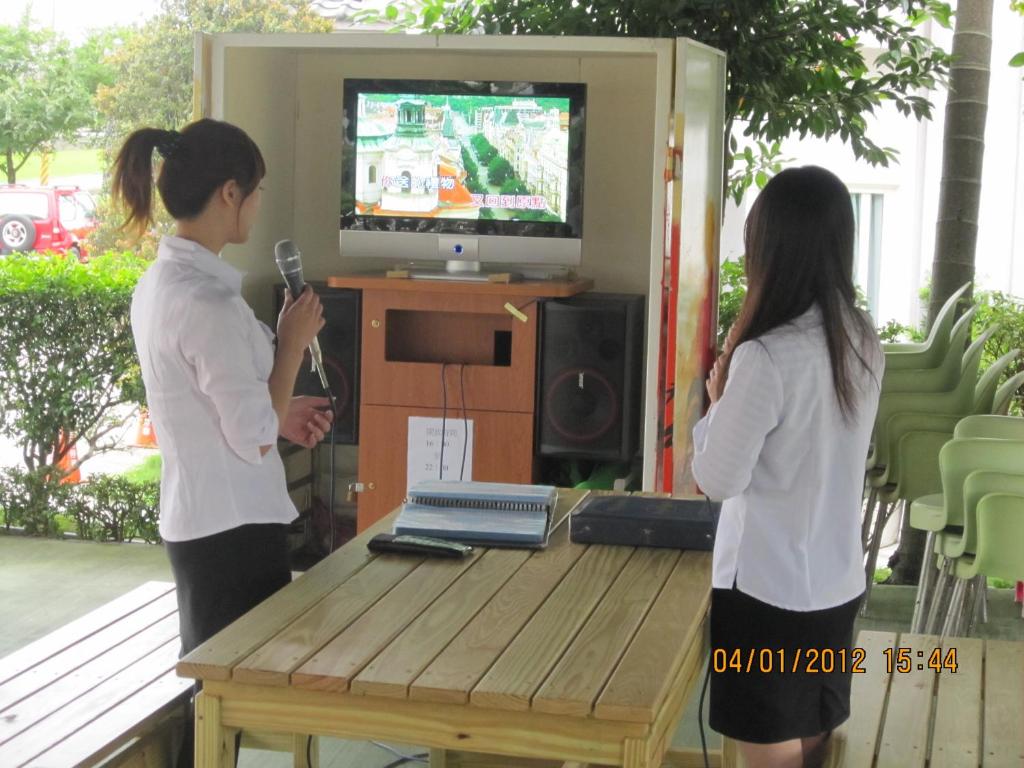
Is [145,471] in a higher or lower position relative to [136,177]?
lower

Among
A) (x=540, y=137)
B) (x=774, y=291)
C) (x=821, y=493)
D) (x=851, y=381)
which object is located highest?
(x=540, y=137)

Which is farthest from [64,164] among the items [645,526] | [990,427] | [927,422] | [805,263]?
[805,263]

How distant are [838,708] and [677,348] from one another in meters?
2.36

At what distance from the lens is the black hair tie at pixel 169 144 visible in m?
2.58

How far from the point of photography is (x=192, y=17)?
6.82 meters

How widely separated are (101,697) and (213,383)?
2.50 ft

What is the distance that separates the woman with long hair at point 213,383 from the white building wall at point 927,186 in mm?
6883

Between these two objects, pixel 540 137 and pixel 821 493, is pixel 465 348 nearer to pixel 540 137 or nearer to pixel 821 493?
pixel 540 137

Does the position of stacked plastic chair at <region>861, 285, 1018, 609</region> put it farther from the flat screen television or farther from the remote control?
the remote control

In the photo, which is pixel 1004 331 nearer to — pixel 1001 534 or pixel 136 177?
pixel 1001 534

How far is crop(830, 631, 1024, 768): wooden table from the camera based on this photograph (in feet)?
8.89

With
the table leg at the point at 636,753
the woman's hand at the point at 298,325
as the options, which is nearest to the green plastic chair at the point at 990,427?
the woman's hand at the point at 298,325

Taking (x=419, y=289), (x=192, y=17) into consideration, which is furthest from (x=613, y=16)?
(x=192, y=17)

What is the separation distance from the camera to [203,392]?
8.08 feet
